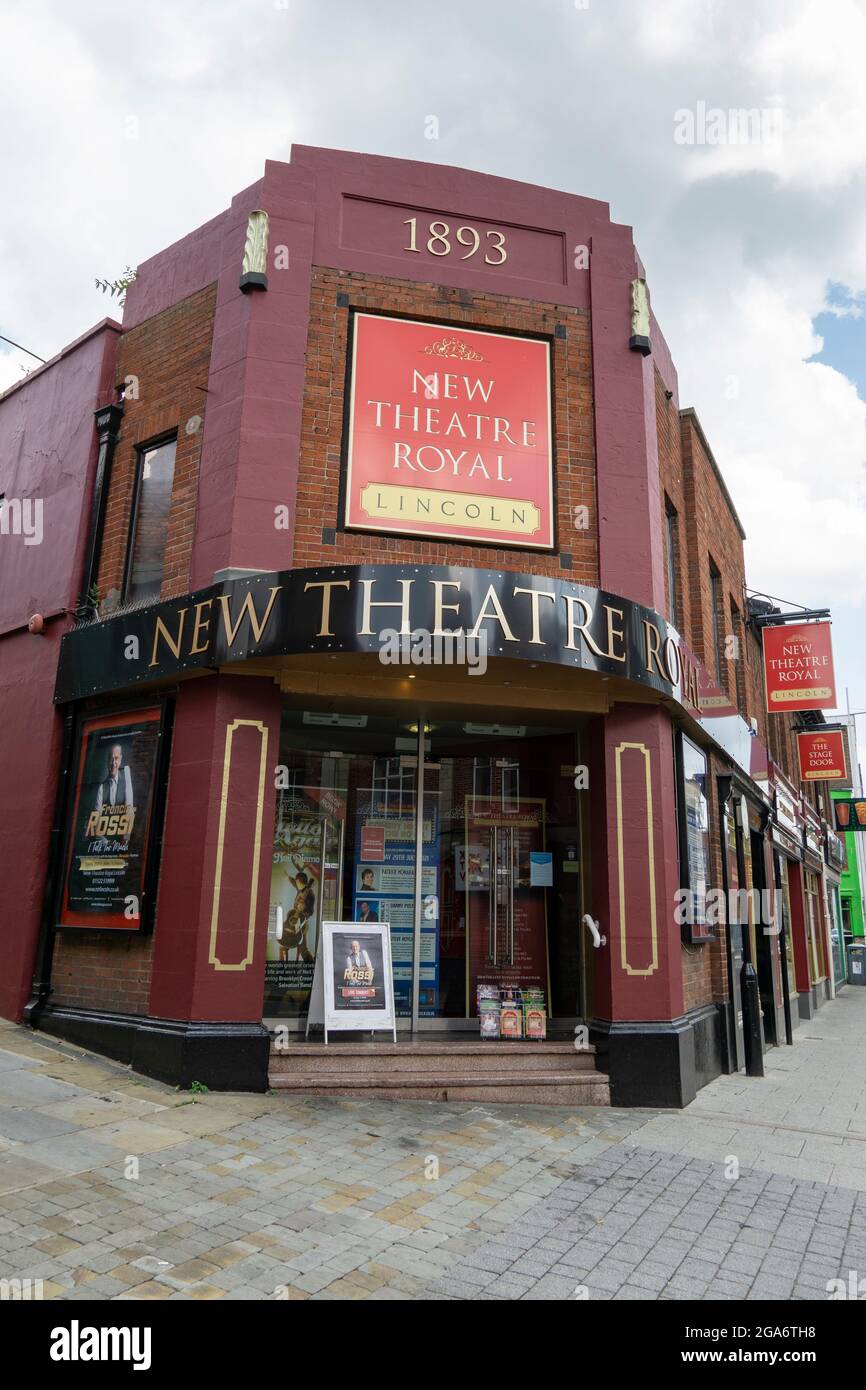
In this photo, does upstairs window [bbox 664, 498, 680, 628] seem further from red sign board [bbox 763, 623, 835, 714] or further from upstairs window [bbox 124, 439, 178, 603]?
red sign board [bbox 763, 623, 835, 714]

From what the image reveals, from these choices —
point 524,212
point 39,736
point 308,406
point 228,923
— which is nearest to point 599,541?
point 308,406

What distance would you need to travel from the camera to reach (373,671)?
25.1ft

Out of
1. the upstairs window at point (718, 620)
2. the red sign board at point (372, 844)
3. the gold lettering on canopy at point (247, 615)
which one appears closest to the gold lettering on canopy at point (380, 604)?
the gold lettering on canopy at point (247, 615)

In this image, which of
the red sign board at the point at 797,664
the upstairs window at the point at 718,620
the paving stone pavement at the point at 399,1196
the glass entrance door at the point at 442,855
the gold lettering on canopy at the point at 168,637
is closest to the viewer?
the paving stone pavement at the point at 399,1196

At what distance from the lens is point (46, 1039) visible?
7922 mm

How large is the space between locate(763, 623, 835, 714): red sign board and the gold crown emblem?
9416 mm

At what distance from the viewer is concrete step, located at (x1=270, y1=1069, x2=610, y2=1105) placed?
7027mm

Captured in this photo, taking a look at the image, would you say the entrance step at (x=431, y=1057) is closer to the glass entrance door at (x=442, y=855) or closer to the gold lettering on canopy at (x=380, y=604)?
the glass entrance door at (x=442, y=855)

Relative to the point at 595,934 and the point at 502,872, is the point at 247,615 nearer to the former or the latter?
the point at 502,872

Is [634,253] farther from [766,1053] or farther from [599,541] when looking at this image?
[766,1053]

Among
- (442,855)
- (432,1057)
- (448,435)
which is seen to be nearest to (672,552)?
(448,435)

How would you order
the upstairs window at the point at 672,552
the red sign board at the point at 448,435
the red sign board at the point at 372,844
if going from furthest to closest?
the upstairs window at the point at 672,552, the red sign board at the point at 372,844, the red sign board at the point at 448,435

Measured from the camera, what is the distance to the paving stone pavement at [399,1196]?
13.2ft

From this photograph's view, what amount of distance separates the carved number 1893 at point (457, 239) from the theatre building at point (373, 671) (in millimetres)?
32
